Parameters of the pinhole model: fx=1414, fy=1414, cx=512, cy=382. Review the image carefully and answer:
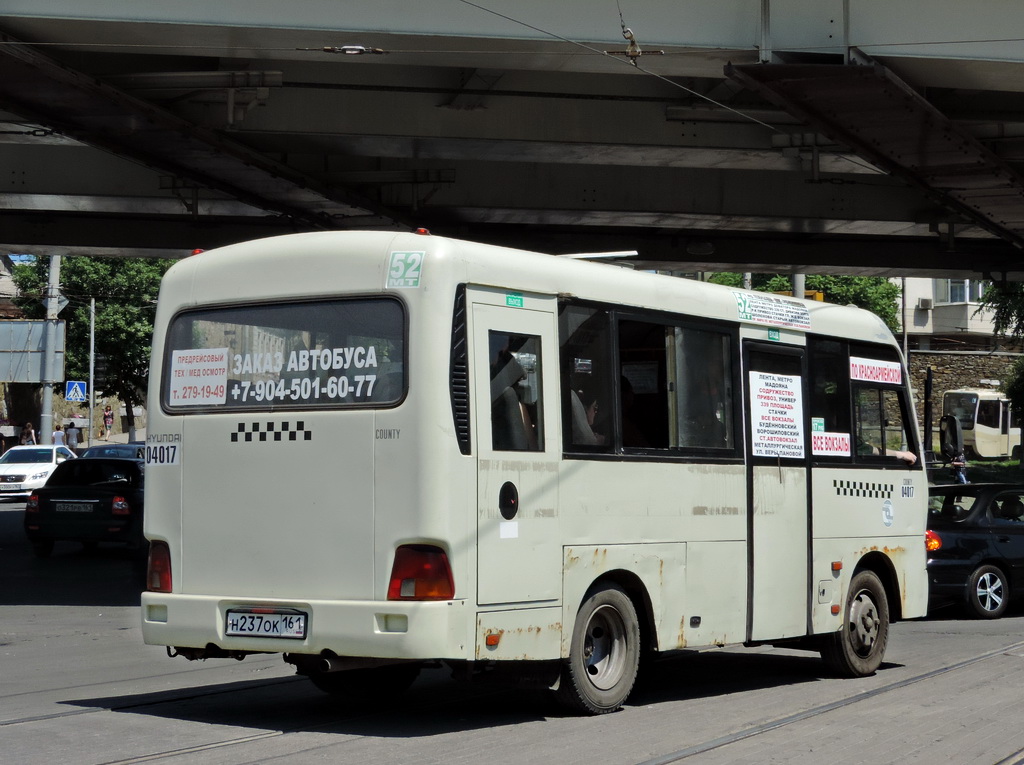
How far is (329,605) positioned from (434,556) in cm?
63

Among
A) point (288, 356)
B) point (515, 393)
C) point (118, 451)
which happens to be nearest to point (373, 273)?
point (288, 356)

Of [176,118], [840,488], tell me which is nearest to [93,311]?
[176,118]

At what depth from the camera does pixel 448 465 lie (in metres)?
7.33

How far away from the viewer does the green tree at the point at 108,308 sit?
209ft

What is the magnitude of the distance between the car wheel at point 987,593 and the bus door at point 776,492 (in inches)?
226

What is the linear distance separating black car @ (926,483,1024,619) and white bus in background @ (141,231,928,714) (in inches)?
239

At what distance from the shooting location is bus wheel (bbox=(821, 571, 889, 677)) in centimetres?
1041

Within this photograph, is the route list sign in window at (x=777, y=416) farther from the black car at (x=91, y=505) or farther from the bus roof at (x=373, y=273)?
the black car at (x=91, y=505)

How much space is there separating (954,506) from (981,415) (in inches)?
2128

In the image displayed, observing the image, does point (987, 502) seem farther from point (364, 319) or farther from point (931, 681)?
point (364, 319)

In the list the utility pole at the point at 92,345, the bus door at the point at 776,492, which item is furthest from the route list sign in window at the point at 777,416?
the utility pole at the point at 92,345

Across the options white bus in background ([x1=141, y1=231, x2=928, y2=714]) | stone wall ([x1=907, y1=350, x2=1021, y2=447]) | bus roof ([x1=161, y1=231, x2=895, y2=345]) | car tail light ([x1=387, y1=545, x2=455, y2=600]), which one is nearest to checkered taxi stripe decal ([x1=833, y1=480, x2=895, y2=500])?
white bus in background ([x1=141, y1=231, x2=928, y2=714])

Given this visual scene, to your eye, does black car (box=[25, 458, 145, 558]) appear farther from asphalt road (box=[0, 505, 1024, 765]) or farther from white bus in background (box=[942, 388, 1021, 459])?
white bus in background (box=[942, 388, 1021, 459])

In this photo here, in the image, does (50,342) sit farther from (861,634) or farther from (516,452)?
(516,452)
